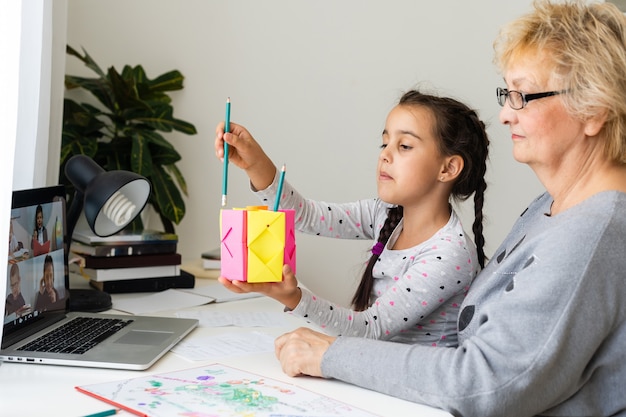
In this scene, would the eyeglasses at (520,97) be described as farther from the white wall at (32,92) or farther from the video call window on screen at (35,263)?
A: the white wall at (32,92)

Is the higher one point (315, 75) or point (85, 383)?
point (315, 75)

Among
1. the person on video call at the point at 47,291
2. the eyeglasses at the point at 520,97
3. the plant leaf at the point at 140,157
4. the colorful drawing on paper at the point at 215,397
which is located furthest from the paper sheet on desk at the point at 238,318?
the plant leaf at the point at 140,157

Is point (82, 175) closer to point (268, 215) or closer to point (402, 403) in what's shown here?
point (268, 215)

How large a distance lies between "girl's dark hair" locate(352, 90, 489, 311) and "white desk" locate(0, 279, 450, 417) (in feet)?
1.34

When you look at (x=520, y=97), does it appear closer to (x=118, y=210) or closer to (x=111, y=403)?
(x=111, y=403)

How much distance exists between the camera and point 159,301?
1.87 meters

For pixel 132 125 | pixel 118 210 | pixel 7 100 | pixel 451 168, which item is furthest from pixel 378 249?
pixel 132 125

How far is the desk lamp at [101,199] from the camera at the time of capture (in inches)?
61.7

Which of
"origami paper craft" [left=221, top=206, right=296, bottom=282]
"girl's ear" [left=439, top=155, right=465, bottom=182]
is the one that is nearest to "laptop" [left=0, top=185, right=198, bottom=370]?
"origami paper craft" [left=221, top=206, right=296, bottom=282]

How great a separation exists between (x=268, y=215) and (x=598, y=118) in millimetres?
549

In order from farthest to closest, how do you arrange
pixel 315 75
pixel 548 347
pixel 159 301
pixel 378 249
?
pixel 315 75
pixel 159 301
pixel 378 249
pixel 548 347

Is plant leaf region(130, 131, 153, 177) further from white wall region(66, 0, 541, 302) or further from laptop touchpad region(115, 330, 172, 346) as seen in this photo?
laptop touchpad region(115, 330, 172, 346)

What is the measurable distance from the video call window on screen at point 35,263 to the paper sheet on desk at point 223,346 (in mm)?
301

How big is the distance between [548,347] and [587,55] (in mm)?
459
